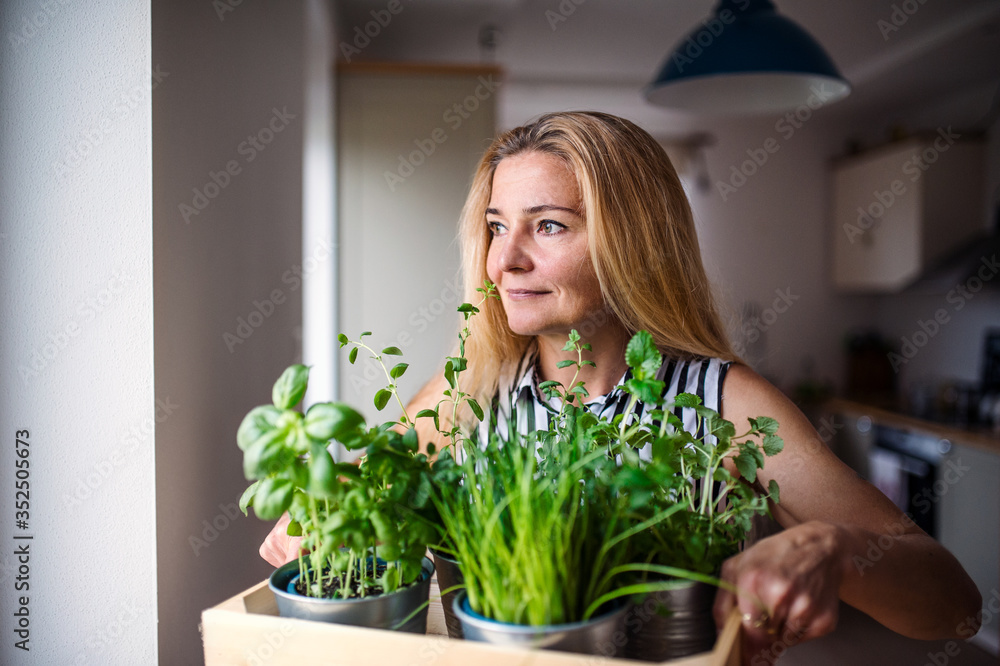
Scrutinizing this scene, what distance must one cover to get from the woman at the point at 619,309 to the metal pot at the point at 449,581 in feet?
0.63

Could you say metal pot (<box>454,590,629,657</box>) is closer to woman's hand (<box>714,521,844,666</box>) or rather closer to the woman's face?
woman's hand (<box>714,521,844,666</box>)

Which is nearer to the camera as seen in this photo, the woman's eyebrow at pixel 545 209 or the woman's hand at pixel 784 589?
the woman's hand at pixel 784 589

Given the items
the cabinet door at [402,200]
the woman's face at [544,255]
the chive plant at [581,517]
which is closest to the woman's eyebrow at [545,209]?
the woman's face at [544,255]

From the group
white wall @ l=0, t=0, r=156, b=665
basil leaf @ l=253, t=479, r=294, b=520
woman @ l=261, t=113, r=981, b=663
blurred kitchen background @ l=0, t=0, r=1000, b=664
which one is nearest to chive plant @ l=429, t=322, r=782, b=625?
basil leaf @ l=253, t=479, r=294, b=520

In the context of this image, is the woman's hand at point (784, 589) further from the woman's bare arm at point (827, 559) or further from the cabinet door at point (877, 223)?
the cabinet door at point (877, 223)

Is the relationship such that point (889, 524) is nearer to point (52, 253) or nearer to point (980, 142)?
point (52, 253)

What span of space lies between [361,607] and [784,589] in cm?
33


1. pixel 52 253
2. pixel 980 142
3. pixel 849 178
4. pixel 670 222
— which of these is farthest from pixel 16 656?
pixel 849 178

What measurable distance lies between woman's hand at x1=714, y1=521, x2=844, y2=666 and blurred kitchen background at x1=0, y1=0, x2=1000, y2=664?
0.93ft

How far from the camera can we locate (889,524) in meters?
0.88

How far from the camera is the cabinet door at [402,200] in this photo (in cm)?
283

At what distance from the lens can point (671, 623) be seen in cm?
55

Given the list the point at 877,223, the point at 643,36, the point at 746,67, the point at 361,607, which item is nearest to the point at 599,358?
the point at 361,607

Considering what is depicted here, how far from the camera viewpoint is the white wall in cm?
82
